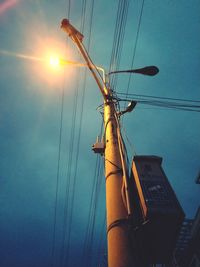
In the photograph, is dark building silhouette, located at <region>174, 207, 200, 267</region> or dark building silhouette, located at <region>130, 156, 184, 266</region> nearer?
dark building silhouette, located at <region>130, 156, 184, 266</region>

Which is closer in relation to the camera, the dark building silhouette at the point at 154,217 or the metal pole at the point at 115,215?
the metal pole at the point at 115,215

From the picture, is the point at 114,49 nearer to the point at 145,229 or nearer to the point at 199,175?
the point at 145,229

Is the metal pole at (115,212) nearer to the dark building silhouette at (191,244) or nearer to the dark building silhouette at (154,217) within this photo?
the dark building silhouette at (154,217)

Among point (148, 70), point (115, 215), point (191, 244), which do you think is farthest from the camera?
point (191, 244)

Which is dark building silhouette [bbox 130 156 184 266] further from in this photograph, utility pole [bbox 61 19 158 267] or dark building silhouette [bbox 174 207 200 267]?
dark building silhouette [bbox 174 207 200 267]

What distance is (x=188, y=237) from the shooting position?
17.1m

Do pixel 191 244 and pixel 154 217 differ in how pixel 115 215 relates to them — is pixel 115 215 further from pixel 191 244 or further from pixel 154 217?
pixel 191 244

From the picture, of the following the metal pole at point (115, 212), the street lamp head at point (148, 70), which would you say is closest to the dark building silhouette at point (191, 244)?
the street lamp head at point (148, 70)

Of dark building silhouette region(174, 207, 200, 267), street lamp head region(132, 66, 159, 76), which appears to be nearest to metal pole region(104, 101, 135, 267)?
street lamp head region(132, 66, 159, 76)

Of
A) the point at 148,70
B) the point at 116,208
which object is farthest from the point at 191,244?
the point at 116,208

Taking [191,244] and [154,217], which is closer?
[154,217]

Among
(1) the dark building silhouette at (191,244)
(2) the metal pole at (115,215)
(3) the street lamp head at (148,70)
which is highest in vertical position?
(3) the street lamp head at (148,70)

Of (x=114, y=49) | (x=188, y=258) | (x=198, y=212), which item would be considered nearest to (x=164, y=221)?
(x=114, y=49)

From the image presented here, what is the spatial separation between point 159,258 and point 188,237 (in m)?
17.4
